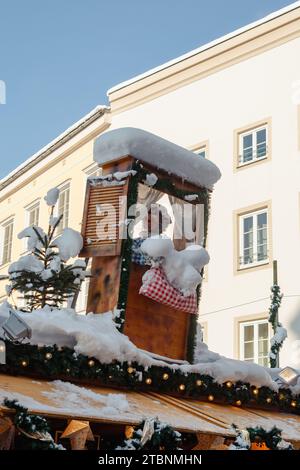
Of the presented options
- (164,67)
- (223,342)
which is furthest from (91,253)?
(164,67)

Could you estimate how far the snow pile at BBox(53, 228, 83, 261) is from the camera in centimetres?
841

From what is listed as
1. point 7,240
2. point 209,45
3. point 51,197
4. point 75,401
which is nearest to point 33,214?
point 7,240

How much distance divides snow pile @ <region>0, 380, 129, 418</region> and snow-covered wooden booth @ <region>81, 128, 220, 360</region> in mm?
1318

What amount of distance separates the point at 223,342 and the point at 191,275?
943 centimetres

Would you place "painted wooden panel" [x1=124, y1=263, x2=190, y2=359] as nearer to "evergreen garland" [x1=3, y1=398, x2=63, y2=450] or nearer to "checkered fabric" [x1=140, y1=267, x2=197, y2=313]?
"checkered fabric" [x1=140, y1=267, x2=197, y2=313]

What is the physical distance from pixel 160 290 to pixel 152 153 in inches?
62.3

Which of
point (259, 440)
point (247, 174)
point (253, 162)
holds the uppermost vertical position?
point (253, 162)

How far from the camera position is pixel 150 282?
837 centimetres

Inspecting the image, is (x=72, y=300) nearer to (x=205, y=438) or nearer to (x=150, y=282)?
(x=150, y=282)

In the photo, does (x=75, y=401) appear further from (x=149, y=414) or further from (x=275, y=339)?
(x=275, y=339)

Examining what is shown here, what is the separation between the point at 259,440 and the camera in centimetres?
703

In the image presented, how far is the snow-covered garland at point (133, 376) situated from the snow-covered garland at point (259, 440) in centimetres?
119

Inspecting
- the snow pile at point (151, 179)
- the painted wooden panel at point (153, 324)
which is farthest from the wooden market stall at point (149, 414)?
the snow pile at point (151, 179)
